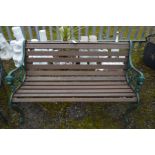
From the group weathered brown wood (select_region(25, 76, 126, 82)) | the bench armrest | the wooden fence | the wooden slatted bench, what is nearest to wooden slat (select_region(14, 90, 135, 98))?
the wooden slatted bench

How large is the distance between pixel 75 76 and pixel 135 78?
0.87 meters

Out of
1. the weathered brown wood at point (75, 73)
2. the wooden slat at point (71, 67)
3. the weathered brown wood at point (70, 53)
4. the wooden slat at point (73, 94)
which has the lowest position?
the wooden slat at point (73, 94)

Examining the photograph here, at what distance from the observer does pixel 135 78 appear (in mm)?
2658

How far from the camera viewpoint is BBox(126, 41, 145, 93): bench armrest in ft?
8.14

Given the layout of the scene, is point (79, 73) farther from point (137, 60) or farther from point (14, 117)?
point (137, 60)

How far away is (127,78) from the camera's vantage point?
2922mm

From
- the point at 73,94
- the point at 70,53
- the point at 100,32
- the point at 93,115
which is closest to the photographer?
the point at 73,94

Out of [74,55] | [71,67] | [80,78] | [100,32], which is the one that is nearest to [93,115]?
[80,78]

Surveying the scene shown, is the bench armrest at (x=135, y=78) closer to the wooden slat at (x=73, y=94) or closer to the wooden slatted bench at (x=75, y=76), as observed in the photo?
the wooden slatted bench at (x=75, y=76)

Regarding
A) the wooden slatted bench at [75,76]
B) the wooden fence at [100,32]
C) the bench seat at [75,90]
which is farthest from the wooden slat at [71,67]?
the wooden fence at [100,32]

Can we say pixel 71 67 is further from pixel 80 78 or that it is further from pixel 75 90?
pixel 75 90

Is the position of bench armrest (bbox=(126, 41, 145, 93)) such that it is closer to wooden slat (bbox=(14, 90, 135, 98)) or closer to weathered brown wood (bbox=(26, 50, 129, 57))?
wooden slat (bbox=(14, 90, 135, 98))

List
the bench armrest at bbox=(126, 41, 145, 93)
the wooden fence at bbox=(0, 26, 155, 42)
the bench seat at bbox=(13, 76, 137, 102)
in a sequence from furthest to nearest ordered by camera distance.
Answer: the wooden fence at bbox=(0, 26, 155, 42) → the bench seat at bbox=(13, 76, 137, 102) → the bench armrest at bbox=(126, 41, 145, 93)

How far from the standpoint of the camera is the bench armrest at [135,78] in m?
2.48
